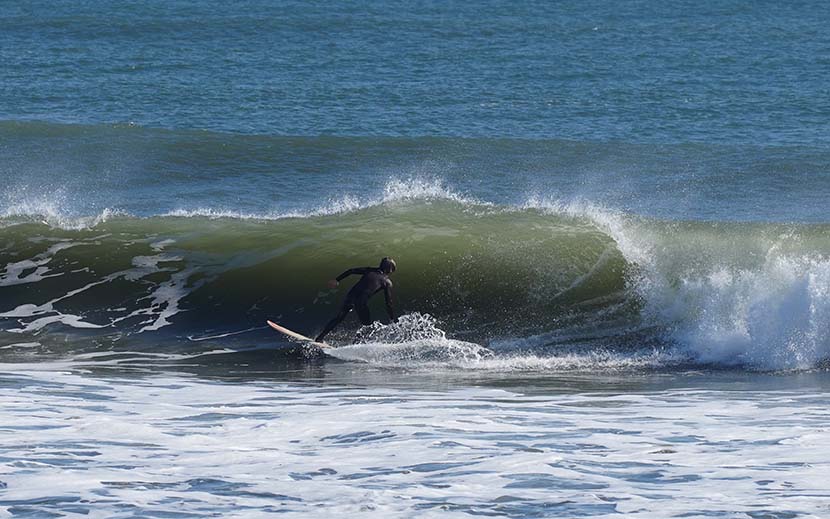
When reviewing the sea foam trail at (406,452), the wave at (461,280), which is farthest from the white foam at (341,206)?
the sea foam trail at (406,452)

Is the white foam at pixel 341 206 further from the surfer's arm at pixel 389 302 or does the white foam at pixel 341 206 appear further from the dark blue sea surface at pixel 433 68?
the dark blue sea surface at pixel 433 68

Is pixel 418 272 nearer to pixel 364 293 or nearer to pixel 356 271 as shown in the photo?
pixel 364 293

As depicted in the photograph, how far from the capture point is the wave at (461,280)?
14.6 meters

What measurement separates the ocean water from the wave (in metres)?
0.05

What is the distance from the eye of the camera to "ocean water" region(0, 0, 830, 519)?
900 cm

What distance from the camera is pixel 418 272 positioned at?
1716cm

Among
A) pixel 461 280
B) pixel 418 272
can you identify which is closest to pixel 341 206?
pixel 418 272

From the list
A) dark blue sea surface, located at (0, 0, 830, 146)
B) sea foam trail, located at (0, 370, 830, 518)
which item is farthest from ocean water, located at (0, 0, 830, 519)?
dark blue sea surface, located at (0, 0, 830, 146)

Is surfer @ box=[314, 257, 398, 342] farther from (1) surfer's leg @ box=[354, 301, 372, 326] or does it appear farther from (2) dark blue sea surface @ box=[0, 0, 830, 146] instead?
(2) dark blue sea surface @ box=[0, 0, 830, 146]

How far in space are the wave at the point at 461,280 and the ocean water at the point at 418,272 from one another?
0.05m

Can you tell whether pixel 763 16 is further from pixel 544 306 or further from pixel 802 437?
pixel 802 437

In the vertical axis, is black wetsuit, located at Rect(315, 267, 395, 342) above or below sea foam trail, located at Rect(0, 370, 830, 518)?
above

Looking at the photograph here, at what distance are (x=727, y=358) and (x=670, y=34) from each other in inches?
1002

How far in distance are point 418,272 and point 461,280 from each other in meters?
0.63
